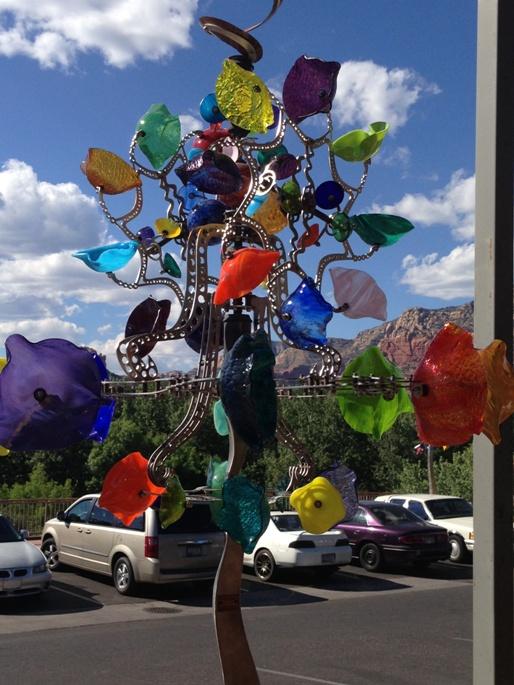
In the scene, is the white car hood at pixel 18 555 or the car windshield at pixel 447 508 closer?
the white car hood at pixel 18 555

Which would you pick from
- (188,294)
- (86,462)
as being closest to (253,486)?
(188,294)

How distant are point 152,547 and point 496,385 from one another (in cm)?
952

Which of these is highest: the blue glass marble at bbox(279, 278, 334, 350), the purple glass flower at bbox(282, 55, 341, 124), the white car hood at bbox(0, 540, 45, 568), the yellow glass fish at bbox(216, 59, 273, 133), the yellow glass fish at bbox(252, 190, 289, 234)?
the purple glass flower at bbox(282, 55, 341, 124)

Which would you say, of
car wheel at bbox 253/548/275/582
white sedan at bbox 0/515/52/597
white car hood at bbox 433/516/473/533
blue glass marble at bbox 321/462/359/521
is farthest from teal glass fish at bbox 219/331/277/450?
Result: white car hood at bbox 433/516/473/533

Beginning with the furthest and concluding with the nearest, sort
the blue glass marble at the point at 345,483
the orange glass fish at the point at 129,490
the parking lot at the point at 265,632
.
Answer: the parking lot at the point at 265,632
the blue glass marble at the point at 345,483
the orange glass fish at the point at 129,490

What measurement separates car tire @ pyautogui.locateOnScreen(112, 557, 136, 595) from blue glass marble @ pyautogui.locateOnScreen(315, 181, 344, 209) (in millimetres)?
9522

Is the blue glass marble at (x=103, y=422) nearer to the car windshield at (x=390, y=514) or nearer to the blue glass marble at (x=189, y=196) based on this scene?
the blue glass marble at (x=189, y=196)

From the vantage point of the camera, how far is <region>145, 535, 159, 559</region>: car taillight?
11922mm

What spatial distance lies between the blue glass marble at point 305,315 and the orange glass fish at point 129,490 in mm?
836

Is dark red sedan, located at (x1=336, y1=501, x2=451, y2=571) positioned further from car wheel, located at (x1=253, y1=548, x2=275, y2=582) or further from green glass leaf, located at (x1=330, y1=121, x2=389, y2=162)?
green glass leaf, located at (x1=330, y1=121, x2=389, y2=162)

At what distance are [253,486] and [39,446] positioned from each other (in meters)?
0.86

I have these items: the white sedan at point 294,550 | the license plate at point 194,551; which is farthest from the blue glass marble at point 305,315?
the white sedan at point 294,550

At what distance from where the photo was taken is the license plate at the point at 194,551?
1213 cm

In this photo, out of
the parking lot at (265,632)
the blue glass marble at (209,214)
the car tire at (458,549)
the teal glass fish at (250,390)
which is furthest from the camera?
the car tire at (458,549)
